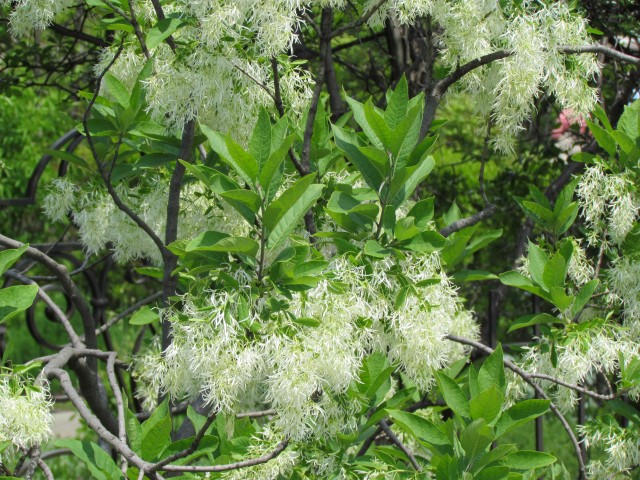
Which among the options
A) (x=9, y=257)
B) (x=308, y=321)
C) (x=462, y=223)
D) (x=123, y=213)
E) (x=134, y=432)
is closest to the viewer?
(x=308, y=321)

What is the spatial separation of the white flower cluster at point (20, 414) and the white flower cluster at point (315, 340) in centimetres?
27

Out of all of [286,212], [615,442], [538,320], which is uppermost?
[286,212]

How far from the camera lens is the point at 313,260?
1558mm

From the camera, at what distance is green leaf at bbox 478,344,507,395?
1.66 metres

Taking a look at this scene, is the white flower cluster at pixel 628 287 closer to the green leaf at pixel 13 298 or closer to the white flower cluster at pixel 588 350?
the white flower cluster at pixel 588 350

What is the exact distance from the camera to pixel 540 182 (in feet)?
12.7

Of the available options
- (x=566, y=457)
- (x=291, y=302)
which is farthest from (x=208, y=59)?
(x=566, y=457)

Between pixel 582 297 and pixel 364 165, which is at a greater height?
pixel 364 165

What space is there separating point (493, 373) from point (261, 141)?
0.68m

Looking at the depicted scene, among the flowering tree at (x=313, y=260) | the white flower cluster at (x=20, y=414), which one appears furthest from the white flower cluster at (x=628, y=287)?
the white flower cluster at (x=20, y=414)

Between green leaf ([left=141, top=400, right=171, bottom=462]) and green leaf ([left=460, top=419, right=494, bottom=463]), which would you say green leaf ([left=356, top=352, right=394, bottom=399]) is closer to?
green leaf ([left=460, top=419, right=494, bottom=463])

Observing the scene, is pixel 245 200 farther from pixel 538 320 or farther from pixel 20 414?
pixel 538 320

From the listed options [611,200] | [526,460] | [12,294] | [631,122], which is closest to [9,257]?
[12,294]

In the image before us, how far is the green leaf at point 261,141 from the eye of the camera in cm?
153
